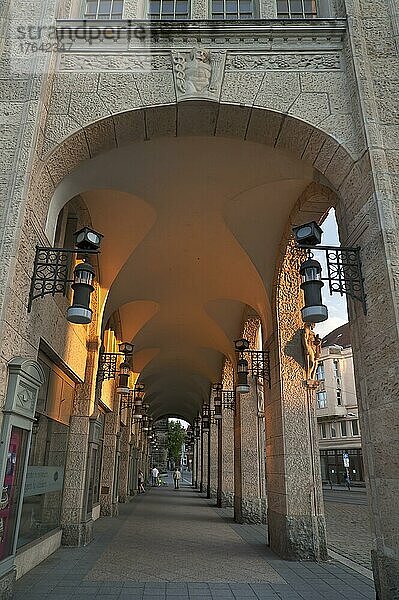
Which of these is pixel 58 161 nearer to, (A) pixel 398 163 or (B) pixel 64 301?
(B) pixel 64 301

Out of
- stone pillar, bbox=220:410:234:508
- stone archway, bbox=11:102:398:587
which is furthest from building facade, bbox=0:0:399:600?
stone pillar, bbox=220:410:234:508

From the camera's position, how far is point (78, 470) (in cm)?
894

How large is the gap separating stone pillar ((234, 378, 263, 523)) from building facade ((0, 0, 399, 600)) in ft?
13.1

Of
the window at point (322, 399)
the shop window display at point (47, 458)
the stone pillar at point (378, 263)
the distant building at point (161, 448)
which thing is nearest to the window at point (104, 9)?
the stone pillar at point (378, 263)

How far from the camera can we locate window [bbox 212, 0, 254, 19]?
6715 millimetres

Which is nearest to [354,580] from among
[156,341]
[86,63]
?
[86,63]

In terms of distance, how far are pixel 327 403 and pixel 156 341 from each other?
25.7 metres

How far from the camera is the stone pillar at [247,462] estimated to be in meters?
12.8

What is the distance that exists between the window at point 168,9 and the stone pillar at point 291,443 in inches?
172

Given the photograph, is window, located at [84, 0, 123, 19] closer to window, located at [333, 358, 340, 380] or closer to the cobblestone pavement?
the cobblestone pavement

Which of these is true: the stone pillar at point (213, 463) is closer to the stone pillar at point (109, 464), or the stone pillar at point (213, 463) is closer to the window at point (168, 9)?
the stone pillar at point (109, 464)

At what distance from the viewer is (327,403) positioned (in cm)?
3856

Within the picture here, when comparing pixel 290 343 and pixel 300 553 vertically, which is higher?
pixel 290 343

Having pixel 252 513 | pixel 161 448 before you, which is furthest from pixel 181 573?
pixel 161 448
